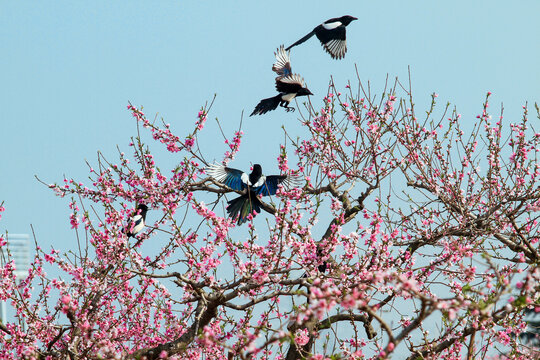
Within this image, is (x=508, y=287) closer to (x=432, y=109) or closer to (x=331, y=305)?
(x=331, y=305)

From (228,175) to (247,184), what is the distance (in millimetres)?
550

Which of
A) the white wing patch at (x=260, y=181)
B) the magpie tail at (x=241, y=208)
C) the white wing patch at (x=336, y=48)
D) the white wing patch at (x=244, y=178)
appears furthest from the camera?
the white wing patch at (x=336, y=48)

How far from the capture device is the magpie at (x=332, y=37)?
874 cm

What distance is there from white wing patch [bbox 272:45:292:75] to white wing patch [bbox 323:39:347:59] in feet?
2.35

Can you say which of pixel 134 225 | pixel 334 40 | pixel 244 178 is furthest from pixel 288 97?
pixel 134 225

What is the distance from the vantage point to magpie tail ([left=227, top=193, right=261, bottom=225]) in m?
6.52

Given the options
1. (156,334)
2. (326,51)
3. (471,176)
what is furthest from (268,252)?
(326,51)

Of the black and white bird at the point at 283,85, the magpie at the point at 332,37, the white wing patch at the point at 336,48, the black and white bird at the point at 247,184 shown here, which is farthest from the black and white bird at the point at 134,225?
the white wing patch at the point at 336,48

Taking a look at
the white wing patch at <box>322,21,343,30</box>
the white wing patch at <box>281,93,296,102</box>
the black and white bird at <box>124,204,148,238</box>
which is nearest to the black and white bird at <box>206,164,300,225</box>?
the black and white bird at <box>124,204,148,238</box>

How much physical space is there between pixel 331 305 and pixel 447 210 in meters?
4.48

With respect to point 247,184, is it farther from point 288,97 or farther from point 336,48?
point 336,48

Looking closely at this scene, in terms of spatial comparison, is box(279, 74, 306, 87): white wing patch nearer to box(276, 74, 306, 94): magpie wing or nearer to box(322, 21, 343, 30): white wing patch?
box(276, 74, 306, 94): magpie wing

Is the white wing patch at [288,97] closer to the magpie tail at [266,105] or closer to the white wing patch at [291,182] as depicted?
the magpie tail at [266,105]

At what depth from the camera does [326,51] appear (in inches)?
342
